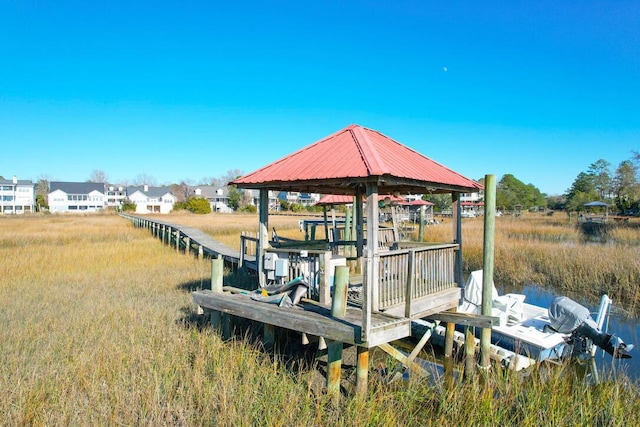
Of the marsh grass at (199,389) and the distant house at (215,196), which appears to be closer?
the marsh grass at (199,389)

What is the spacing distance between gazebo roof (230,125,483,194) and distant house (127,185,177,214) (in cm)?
9208

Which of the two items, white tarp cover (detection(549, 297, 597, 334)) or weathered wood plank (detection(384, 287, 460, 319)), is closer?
weathered wood plank (detection(384, 287, 460, 319))

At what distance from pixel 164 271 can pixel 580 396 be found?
12816 millimetres

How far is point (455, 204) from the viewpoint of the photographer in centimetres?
828

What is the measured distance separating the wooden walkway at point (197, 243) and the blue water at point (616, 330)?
8642 millimetres

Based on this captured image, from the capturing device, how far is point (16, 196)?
8600cm

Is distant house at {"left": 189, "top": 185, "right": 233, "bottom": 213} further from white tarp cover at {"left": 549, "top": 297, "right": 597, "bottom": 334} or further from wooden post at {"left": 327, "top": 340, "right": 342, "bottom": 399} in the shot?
wooden post at {"left": 327, "top": 340, "right": 342, "bottom": 399}

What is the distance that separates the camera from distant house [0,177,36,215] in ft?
278

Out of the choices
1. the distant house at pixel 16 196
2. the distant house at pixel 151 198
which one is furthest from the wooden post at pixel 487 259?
the distant house at pixel 16 196

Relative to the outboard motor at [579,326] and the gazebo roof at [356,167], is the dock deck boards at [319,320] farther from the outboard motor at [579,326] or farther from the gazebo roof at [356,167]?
the outboard motor at [579,326]

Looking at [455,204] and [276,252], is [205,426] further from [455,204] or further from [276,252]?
[455,204]

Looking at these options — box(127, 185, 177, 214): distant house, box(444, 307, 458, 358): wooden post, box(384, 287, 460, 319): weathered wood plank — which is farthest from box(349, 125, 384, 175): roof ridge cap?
box(127, 185, 177, 214): distant house

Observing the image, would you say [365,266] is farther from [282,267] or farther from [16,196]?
[16,196]

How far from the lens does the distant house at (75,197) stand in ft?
292
